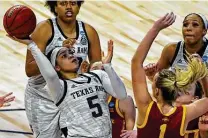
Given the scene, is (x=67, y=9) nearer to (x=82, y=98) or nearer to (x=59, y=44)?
(x=59, y=44)

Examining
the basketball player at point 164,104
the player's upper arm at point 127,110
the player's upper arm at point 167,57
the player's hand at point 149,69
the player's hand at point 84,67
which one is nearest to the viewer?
the basketball player at point 164,104

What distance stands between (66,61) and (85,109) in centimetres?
36

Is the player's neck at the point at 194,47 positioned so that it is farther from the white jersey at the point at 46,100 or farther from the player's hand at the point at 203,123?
the player's hand at the point at 203,123

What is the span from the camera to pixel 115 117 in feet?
17.3

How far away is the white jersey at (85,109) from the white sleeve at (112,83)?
0.05 metres

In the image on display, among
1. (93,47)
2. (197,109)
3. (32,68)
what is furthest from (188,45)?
(197,109)

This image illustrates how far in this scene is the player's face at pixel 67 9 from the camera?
550 centimetres

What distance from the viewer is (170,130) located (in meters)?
4.47

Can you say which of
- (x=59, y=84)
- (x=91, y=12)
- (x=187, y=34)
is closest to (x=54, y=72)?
(x=59, y=84)

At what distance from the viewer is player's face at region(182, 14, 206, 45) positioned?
6.01 meters

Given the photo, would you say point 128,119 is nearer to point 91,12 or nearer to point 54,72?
point 54,72

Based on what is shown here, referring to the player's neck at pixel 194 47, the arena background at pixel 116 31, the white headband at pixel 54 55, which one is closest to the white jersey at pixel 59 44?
→ the white headband at pixel 54 55

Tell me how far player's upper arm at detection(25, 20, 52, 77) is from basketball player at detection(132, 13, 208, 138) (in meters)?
1.16

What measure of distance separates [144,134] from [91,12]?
5.40 metres
